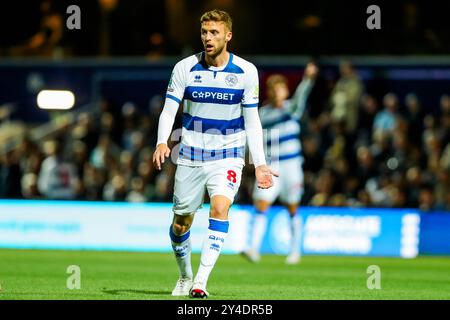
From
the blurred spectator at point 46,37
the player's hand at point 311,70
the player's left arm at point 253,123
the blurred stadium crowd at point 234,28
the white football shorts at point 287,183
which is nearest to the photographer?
the player's left arm at point 253,123

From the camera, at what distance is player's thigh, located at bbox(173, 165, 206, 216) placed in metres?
10.6

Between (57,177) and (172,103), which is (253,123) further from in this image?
(57,177)

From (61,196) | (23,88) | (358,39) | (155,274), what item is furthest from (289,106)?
(23,88)

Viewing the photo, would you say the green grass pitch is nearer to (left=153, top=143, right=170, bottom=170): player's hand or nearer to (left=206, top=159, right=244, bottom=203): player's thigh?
(left=206, top=159, right=244, bottom=203): player's thigh

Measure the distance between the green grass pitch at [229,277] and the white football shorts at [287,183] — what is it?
1.00 metres

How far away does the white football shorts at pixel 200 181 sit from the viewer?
1056 cm

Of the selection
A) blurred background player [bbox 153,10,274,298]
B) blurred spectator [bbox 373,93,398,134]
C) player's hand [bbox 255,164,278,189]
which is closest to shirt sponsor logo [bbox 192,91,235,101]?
blurred background player [bbox 153,10,274,298]

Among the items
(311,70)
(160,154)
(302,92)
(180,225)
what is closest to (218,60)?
(160,154)

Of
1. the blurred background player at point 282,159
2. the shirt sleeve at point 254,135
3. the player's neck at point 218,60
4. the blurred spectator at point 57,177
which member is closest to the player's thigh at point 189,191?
the shirt sleeve at point 254,135

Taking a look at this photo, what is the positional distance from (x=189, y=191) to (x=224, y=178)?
37 centimetres

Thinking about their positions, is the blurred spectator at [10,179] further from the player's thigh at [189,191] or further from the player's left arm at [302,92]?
the player's thigh at [189,191]

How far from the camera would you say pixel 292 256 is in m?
17.0

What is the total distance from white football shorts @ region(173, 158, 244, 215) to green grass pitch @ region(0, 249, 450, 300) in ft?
2.95

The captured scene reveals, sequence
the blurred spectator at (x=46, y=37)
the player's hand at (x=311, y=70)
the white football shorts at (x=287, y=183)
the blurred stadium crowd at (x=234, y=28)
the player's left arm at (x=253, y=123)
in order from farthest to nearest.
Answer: the blurred spectator at (x=46, y=37)
the blurred stadium crowd at (x=234, y=28)
the white football shorts at (x=287, y=183)
the player's hand at (x=311, y=70)
the player's left arm at (x=253, y=123)
